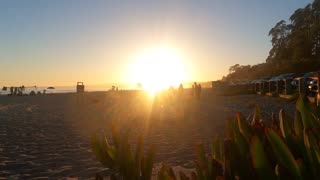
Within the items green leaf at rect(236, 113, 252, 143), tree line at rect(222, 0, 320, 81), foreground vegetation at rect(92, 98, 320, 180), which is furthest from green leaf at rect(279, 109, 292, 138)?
tree line at rect(222, 0, 320, 81)

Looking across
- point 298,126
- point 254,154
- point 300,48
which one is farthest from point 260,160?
point 300,48

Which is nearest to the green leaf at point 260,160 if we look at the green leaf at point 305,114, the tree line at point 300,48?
the green leaf at point 305,114

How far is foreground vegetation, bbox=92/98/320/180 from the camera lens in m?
1.92

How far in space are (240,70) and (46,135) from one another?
235 ft

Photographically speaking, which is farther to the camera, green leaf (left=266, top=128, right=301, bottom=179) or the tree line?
the tree line

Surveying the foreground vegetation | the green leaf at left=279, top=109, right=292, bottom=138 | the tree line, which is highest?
the tree line

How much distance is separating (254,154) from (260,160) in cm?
5

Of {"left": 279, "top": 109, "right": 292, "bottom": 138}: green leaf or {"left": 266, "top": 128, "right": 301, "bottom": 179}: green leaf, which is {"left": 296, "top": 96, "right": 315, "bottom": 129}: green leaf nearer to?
{"left": 279, "top": 109, "right": 292, "bottom": 138}: green leaf

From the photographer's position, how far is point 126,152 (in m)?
2.50

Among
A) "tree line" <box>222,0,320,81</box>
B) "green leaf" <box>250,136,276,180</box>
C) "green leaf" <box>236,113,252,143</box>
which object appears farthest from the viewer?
"tree line" <box>222,0,320,81</box>

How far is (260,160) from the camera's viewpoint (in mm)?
1927

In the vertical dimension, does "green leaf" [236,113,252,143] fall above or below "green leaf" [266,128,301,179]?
above

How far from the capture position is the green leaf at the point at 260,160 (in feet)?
6.17

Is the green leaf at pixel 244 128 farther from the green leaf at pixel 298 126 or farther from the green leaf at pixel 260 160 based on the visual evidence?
the green leaf at pixel 260 160
